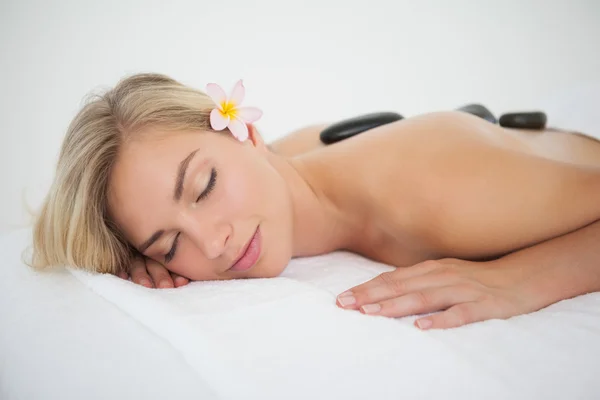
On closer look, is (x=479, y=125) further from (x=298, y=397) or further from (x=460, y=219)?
(x=298, y=397)

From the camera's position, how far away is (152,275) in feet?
3.23

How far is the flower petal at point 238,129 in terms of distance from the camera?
3.41 ft

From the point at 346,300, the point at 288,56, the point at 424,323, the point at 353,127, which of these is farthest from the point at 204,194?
the point at 288,56

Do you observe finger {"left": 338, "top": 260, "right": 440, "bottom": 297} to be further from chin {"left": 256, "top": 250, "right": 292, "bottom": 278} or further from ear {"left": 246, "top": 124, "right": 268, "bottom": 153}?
ear {"left": 246, "top": 124, "right": 268, "bottom": 153}

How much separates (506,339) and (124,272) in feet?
2.72

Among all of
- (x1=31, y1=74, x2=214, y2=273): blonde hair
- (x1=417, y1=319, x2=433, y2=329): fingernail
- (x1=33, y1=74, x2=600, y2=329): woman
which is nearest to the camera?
(x1=417, y1=319, x2=433, y2=329): fingernail

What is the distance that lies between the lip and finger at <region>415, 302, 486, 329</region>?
1.29 ft

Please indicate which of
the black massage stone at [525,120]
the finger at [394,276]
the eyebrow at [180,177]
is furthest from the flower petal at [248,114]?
the black massage stone at [525,120]

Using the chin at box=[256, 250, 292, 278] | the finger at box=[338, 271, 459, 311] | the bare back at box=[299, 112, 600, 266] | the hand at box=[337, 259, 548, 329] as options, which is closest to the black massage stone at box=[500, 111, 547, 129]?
the bare back at box=[299, 112, 600, 266]

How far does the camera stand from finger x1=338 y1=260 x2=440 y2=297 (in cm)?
74

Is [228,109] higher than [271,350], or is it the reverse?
[228,109]

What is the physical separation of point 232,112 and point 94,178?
14.4 inches

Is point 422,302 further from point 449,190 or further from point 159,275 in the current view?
point 159,275

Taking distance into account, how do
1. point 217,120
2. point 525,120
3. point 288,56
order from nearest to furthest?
point 217,120 < point 525,120 < point 288,56
